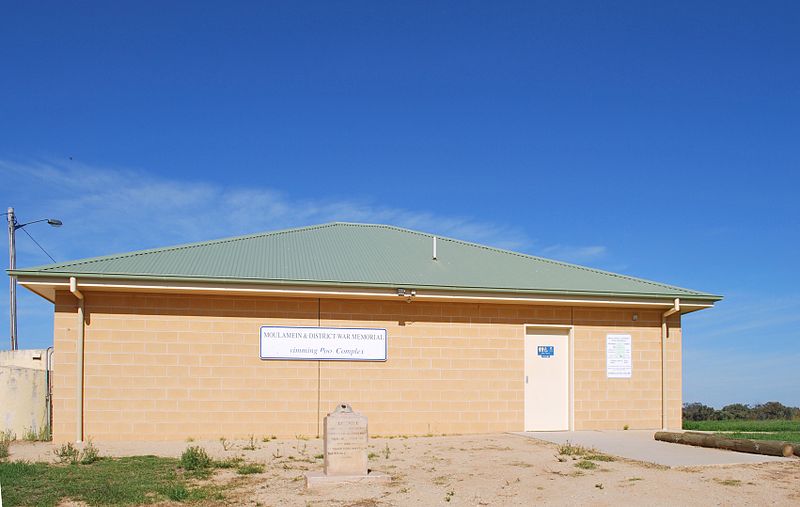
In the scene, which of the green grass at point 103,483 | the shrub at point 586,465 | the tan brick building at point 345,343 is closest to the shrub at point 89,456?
the green grass at point 103,483

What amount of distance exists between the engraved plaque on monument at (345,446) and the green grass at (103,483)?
1599 mm

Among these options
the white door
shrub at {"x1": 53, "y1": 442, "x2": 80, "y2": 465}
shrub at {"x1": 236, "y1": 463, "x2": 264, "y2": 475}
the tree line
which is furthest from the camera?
the tree line

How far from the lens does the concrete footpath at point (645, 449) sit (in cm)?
1259

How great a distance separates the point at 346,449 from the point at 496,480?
2.13m

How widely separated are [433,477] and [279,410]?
577 centimetres

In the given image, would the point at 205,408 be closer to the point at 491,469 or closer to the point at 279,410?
the point at 279,410

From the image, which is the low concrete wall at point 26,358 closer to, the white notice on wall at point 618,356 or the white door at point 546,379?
the white door at point 546,379

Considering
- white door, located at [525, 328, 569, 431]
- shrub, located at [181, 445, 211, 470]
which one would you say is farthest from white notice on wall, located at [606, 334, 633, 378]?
shrub, located at [181, 445, 211, 470]

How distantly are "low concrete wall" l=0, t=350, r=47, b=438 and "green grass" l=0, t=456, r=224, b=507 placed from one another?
5.47m

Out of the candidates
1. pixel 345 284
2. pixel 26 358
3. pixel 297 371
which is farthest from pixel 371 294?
pixel 26 358

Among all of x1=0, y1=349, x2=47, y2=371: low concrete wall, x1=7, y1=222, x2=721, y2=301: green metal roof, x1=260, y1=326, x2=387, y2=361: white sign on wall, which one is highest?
x1=7, y1=222, x2=721, y2=301: green metal roof

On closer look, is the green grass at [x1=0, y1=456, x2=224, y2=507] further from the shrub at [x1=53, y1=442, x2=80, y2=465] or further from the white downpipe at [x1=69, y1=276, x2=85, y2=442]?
the white downpipe at [x1=69, y1=276, x2=85, y2=442]

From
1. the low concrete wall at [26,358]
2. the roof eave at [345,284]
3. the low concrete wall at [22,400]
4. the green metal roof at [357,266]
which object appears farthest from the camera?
the low concrete wall at [26,358]

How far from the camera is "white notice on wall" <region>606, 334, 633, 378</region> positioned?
18.3 metres
